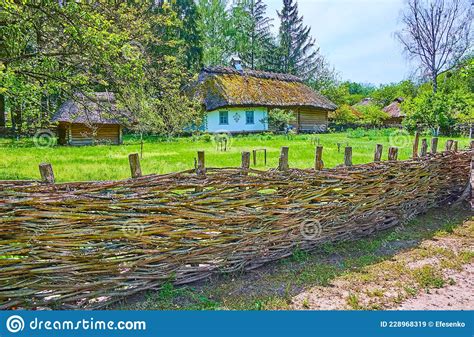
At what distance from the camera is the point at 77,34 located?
21.9 feet

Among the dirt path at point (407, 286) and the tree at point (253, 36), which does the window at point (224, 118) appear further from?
the dirt path at point (407, 286)

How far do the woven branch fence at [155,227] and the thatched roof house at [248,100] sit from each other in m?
23.7

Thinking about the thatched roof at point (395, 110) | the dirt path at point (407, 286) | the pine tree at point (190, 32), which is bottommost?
the dirt path at point (407, 286)

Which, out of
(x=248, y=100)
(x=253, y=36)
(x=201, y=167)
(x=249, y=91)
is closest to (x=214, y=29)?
(x=253, y=36)

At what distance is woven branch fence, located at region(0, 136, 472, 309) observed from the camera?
2.74 m

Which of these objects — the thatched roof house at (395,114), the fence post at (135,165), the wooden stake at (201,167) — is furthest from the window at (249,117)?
the fence post at (135,165)

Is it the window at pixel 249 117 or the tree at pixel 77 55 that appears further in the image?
the window at pixel 249 117

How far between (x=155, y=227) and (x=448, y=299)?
254 cm

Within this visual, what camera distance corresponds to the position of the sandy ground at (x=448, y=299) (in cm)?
308

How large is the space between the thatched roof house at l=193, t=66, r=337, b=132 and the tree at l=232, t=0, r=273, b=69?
42.9 ft

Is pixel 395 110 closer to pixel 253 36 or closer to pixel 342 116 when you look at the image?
pixel 342 116

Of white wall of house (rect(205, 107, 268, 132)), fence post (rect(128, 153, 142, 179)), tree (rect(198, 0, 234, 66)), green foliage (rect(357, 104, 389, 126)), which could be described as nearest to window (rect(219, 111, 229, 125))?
white wall of house (rect(205, 107, 268, 132))

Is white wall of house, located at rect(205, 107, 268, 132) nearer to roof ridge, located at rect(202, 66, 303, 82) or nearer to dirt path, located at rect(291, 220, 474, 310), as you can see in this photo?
roof ridge, located at rect(202, 66, 303, 82)

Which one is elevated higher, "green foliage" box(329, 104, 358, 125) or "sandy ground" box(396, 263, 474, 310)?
"green foliage" box(329, 104, 358, 125)
